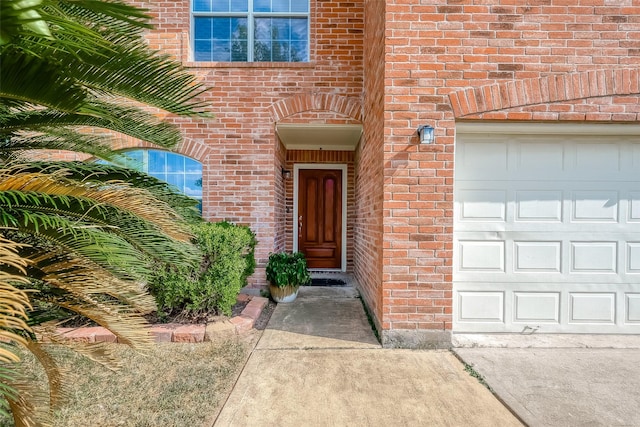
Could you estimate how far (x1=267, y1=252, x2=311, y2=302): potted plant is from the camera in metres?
4.55

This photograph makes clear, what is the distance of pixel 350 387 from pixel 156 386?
1.55m

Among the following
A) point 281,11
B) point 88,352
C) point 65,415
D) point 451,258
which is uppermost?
point 281,11

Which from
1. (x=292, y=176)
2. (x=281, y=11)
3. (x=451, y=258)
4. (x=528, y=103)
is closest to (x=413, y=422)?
(x=451, y=258)

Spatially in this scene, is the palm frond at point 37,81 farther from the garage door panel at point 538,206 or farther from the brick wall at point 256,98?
the garage door panel at point 538,206

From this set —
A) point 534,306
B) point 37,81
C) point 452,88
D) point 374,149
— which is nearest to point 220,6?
point 374,149

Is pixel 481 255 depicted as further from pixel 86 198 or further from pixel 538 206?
pixel 86 198

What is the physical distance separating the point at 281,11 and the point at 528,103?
4.01m

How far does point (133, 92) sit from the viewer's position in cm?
181

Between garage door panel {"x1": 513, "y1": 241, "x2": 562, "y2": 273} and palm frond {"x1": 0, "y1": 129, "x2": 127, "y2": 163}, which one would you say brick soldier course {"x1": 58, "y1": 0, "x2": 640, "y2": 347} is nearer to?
garage door panel {"x1": 513, "y1": 241, "x2": 562, "y2": 273}

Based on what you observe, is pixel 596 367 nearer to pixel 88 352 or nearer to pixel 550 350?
pixel 550 350

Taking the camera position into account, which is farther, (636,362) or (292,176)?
(292,176)

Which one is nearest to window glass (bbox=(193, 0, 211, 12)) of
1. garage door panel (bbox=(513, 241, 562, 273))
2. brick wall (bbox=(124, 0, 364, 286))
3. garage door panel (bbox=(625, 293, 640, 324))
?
brick wall (bbox=(124, 0, 364, 286))

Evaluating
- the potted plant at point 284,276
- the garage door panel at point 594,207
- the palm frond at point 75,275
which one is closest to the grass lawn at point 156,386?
the palm frond at point 75,275

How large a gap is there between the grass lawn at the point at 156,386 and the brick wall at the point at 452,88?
66.0 inches
